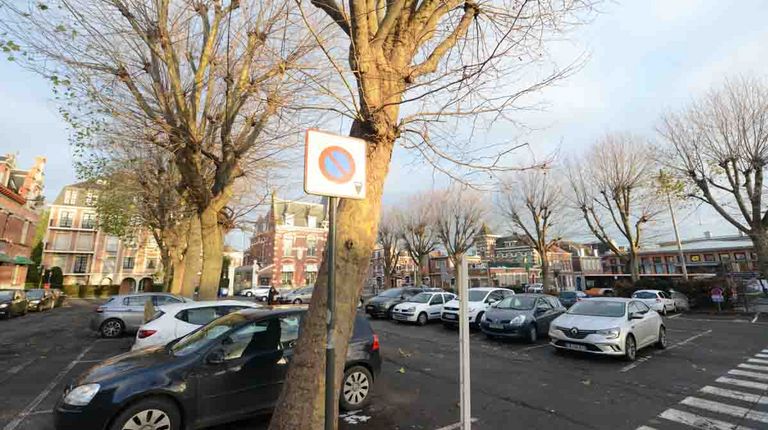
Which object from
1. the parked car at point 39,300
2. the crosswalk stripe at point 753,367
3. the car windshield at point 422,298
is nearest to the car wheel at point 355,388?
the crosswalk stripe at point 753,367

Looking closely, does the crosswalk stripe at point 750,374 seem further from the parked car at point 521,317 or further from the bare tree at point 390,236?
the bare tree at point 390,236

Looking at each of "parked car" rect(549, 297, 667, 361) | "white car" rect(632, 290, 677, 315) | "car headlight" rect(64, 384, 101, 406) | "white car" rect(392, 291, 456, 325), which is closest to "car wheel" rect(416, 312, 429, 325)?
"white car" rect(392, 291, 456, 325)

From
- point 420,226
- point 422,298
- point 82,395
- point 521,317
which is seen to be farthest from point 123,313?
point 420,226

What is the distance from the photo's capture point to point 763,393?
20.2ft

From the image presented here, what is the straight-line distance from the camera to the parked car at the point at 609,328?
27.8ft

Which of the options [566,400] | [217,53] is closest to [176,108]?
[217,53]

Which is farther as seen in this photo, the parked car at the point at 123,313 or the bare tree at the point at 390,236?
the bare tree at the point at 390,236

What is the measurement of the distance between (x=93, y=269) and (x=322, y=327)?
60.1m

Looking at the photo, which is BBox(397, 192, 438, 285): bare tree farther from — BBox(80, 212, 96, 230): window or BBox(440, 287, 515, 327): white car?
→ BBox(80, 212, 96, 230): window

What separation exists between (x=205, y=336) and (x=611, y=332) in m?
8.76

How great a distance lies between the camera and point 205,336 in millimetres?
4957

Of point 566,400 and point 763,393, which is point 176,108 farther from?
point 763,393

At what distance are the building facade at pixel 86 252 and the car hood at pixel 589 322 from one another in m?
53.2

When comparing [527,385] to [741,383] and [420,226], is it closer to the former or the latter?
[741,383]
